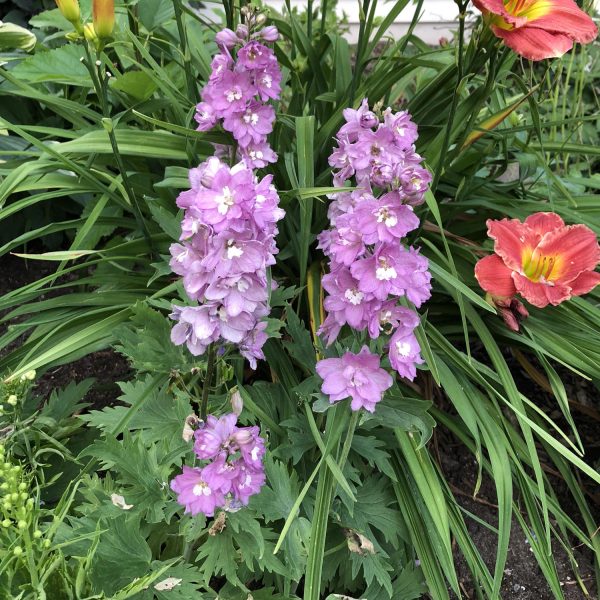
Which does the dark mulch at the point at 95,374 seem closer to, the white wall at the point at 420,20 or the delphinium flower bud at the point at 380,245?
the delphinium flower bud at the point at 380,245

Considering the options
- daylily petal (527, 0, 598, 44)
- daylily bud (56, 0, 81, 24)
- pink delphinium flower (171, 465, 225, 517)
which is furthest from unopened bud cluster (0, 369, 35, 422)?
daylily petal (527, 0, 598, 44)

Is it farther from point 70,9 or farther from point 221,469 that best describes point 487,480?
point 70,9

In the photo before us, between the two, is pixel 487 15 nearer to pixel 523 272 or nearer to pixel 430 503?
pixel 523 272

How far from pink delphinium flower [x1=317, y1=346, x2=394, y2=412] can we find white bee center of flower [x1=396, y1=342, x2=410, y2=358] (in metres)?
0.04

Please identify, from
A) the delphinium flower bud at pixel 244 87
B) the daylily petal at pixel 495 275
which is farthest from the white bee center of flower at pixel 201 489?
the daylily petal at pixel 495 275

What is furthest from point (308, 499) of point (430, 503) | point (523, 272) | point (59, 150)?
point (59, 150)

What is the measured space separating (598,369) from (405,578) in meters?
0.63

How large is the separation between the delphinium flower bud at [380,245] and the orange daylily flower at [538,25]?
28 centimetres

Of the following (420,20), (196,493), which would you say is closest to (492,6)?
(196,493)

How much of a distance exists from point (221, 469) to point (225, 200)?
1.27 ft

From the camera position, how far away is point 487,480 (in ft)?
5.59

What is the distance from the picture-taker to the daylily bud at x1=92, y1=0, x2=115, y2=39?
1.17 meters

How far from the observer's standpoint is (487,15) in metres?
1.19

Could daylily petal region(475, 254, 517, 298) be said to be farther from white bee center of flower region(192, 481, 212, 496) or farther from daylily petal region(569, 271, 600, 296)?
white bee center of flower region(192, 481, 212, 496)
